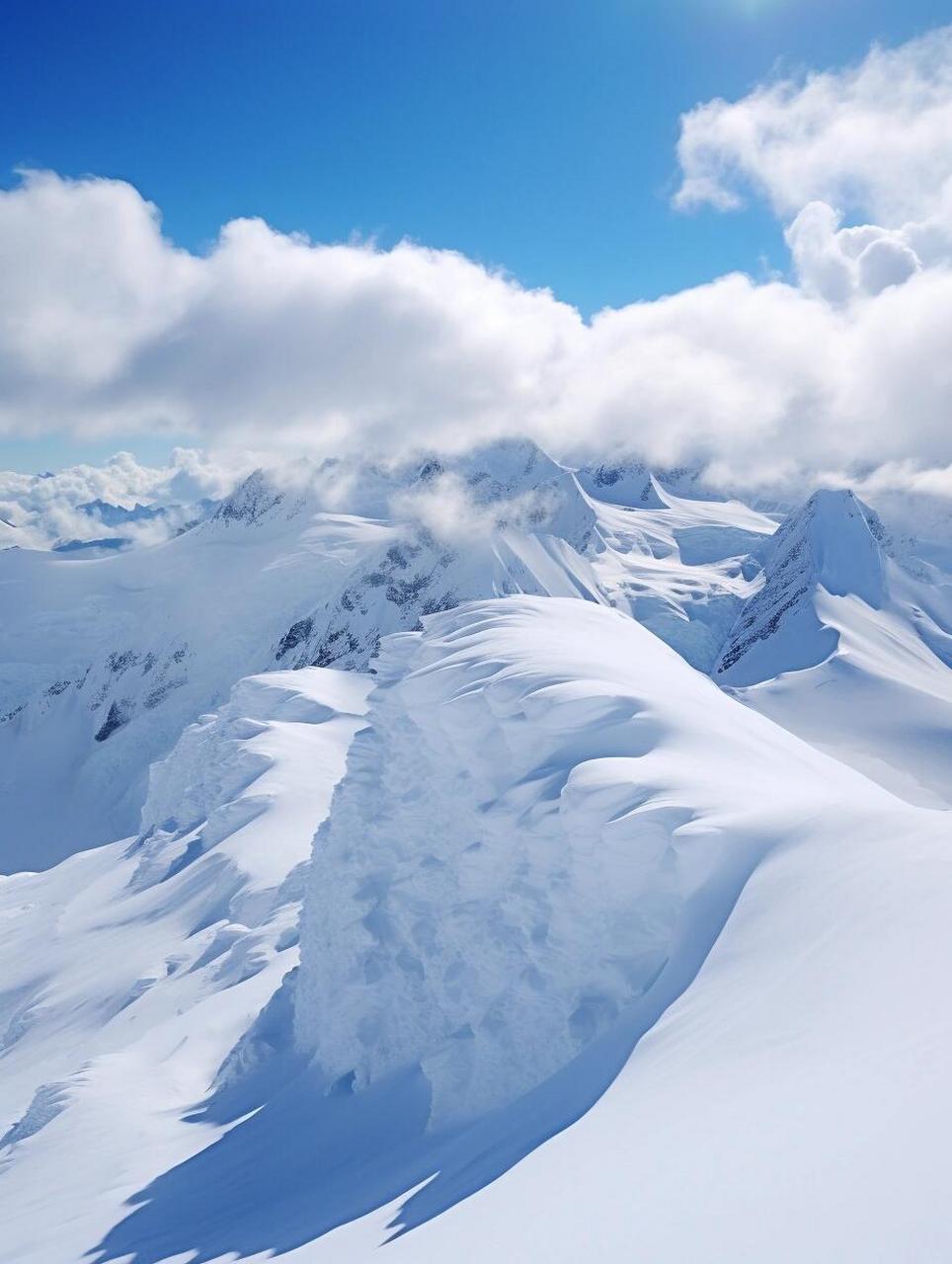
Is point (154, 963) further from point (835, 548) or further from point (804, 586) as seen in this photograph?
point (835, 548)

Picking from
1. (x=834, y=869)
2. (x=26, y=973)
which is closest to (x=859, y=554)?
(x=26, y=973)

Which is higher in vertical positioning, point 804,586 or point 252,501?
point 252,501

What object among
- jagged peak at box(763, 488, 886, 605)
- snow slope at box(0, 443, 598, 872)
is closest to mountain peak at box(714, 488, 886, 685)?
jagged peak at box(763, 488, 886, 605)

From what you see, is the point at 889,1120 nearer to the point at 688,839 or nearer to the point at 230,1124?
the point at 688,839

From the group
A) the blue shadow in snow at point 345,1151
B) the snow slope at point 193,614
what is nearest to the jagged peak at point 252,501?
the snow slope at point 193,614

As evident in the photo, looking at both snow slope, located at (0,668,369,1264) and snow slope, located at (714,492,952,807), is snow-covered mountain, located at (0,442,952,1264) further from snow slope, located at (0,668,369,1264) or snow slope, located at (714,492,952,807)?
snow slope, located at (714,492,952,807)

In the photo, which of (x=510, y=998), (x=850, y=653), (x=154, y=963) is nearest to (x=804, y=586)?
(x=850, y=653)

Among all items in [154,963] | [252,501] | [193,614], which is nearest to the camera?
[154,963]

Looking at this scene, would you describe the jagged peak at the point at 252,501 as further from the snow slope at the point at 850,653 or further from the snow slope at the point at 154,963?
the snow slope at the point at 154,963
